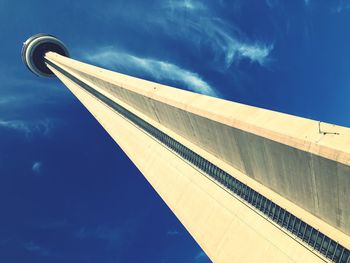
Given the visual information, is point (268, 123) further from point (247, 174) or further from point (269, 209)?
point (247, 174)

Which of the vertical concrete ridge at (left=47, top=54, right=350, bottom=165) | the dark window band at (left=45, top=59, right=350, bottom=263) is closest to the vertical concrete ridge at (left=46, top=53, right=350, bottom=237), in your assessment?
the vertical concrete ridge at (left=47, top=54, right=350, bottom=165)

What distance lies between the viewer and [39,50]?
112m

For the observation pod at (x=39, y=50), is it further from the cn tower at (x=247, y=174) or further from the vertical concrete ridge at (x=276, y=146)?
the vertical concrete ridge at (x=276, y=146)

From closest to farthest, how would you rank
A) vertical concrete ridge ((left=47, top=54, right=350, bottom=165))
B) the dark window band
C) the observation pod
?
vertical concrete ridge ((left=47, top=54, right=350, bottom=165)) < the dark window band < the observation pod

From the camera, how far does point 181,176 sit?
36.8 m

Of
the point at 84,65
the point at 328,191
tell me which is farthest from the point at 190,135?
the point at 84,65

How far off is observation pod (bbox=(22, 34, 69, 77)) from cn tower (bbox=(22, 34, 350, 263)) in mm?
73587

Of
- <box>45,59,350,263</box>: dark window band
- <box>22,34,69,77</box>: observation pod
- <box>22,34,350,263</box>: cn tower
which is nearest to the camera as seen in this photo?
<box>22,34,350,263</box>: cn tower

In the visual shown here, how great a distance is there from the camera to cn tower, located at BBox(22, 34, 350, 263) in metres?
18.8

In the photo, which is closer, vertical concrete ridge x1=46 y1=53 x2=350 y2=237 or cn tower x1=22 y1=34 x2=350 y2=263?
vertical concrete ridge x1=46 y1=53 x2=350 y2=237

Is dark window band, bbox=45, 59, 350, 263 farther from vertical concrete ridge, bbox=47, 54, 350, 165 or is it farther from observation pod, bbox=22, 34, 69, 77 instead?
observation pod, bbox=22, 34, 69, 77

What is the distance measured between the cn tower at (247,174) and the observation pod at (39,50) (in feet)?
→ 241

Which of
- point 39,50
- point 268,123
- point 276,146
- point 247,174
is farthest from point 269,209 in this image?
point 39,50

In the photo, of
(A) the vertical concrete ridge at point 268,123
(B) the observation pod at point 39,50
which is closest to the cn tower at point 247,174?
(A) the vertical concrete ridge at point 268,123
